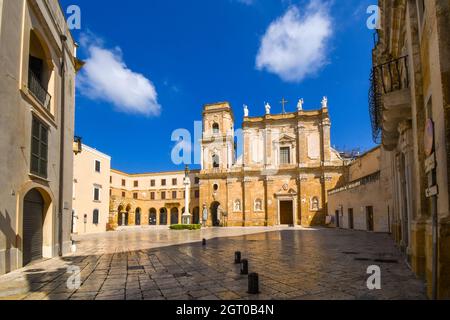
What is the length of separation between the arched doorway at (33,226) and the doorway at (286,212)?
30267 mm

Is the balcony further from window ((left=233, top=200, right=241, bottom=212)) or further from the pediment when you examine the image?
window ((left=233, top=200, right=241, bottom=212))

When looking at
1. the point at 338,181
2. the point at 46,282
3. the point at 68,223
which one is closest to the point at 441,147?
the point at 46,282

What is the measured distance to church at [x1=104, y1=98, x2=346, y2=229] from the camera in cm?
3522

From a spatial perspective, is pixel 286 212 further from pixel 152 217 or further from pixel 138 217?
pixel 138 217

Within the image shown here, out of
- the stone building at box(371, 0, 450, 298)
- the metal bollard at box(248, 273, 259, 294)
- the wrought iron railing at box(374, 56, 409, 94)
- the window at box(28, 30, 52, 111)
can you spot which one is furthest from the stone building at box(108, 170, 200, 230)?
the metal bollard at box(248, 273, 259, 294)

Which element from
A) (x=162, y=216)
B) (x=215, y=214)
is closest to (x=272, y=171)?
(x=215, y=214)

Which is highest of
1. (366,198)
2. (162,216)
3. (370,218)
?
(366,198)

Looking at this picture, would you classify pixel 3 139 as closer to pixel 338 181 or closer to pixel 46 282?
pixel 46 282

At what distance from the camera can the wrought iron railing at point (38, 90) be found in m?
9.37

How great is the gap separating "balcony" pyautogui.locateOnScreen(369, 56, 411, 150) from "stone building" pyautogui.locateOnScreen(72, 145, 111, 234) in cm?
2339

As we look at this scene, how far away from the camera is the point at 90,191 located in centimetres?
2895

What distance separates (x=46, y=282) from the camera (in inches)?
253

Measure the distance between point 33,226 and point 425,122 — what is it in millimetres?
10478
